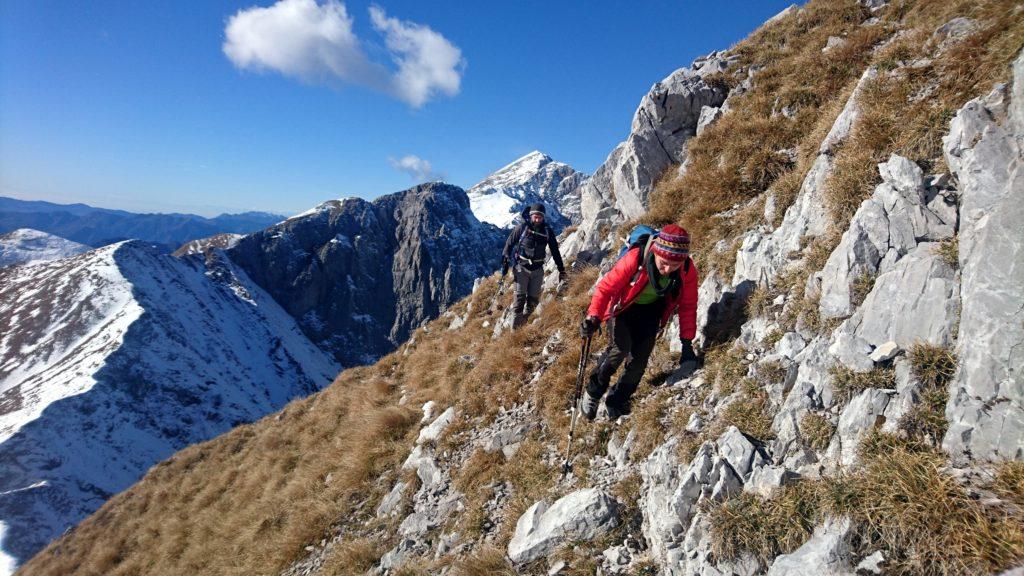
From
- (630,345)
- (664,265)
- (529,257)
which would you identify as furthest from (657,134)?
(630,345)

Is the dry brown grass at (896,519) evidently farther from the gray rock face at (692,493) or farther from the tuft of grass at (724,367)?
the tuft of grass at (724,367)

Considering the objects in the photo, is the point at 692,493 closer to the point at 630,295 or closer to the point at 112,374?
the point at 630,295

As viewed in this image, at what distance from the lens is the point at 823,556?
3689 mm

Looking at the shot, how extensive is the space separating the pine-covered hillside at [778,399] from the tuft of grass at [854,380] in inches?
1.3

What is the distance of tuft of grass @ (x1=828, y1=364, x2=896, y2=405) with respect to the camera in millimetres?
4598

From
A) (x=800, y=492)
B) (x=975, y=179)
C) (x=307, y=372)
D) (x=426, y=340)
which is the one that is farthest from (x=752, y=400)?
(x=307, y=372)

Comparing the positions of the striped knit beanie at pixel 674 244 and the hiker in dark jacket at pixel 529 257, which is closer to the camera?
the striped knit beanie at pixel 674 244

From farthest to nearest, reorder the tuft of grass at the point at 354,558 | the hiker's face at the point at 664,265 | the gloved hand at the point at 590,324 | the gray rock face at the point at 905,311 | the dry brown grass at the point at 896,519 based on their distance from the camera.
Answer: the tuft of grass at the point at 354,558
the gloved hand at the point at 590,324
the hiker's face at the point at 664,265
the gray rock face at the point at 905,311
the dry brown grass at the point at 896,519

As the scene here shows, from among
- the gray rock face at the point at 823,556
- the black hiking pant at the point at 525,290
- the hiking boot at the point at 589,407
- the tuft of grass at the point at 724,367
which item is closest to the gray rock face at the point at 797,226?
the tuft of grass at the point at 724,367

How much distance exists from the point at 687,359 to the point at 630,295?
1750 millimetres

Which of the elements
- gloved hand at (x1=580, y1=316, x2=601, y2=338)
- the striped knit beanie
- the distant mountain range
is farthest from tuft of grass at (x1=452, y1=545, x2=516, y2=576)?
the distant mountain range

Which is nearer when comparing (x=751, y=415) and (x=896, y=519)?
(x=896, y=519)

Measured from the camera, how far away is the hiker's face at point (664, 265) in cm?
654

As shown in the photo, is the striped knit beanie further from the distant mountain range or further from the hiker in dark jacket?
the distant mountain range
